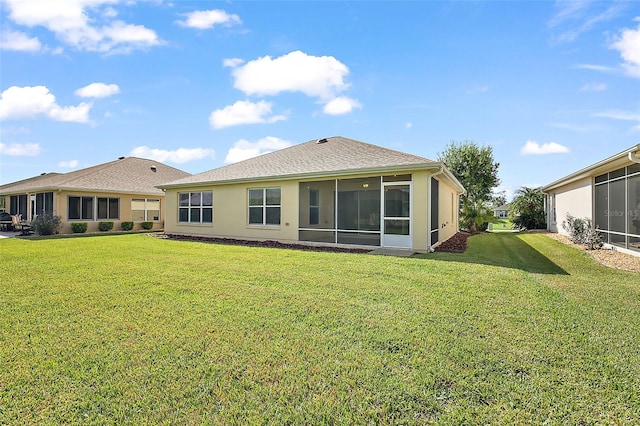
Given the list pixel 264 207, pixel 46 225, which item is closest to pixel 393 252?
pixel 264 207

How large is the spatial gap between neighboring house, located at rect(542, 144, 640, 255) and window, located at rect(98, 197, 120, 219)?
78.7ft

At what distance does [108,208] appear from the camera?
65.4 feet

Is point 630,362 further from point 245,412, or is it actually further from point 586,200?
point 586,200

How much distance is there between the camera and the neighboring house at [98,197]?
59.8 ft

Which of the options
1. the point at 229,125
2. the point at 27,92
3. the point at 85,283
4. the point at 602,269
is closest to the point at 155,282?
the point at 85,283

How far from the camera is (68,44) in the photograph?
1209 cm

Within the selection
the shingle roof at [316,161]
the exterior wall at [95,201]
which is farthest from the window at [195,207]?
the exterior wall at [95,201]

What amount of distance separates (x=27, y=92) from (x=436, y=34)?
2035 centimetres

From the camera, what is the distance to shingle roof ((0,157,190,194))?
18.8 meters

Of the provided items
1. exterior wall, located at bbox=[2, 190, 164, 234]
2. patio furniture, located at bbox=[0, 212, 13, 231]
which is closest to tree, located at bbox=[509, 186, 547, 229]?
exterior wall, located at bbox=[2, 190, 164, 234]

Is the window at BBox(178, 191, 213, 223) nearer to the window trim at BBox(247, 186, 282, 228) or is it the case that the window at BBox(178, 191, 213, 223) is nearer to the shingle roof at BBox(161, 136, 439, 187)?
the shingle roof at BBox(161, 136, 439, 187)

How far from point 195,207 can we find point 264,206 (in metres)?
4.84

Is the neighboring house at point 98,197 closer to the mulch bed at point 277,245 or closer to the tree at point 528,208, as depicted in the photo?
the mulch bed at point 277,245

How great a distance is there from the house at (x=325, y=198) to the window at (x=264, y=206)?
4 cm
